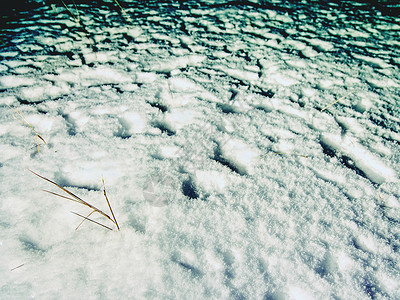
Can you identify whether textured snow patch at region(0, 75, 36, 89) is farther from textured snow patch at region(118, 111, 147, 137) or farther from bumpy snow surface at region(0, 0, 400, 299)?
textured snow patch at region(118, 111, 147, 137)

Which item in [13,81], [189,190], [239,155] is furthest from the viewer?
[13,81]

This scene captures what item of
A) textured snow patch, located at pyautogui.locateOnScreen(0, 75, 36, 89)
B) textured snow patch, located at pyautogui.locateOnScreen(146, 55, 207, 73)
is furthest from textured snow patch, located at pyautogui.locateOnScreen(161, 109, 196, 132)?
textured snow patch, located at pyautogui.locateOnScreen(0, 75, 36, 89)

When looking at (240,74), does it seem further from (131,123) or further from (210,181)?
(210,181)

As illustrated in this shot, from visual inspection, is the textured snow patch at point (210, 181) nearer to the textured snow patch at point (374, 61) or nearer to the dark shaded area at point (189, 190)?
the dark shaded area at point (189, 190)

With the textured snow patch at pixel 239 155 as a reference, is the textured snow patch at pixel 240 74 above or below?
above

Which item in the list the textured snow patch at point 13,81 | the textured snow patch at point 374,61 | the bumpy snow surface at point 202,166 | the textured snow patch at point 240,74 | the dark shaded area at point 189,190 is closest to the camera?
the bumpy snow surface at point 202,166

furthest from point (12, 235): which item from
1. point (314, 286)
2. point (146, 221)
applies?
point (314, 286)

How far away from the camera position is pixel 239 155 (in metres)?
1.30

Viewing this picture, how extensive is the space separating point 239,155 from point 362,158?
661mm

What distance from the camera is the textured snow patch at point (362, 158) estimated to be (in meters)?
1.23

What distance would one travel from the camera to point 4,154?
125cm

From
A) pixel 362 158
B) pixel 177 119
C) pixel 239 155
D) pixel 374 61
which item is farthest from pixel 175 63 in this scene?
pixel 374 61

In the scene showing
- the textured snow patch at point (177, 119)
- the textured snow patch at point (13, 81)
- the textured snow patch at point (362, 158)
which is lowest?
the textured snow patch at point (362, 158)

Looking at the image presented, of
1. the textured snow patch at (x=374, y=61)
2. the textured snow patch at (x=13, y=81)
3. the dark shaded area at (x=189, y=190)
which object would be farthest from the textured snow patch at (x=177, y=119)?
the textured snow patch at (x=374, y=61)
